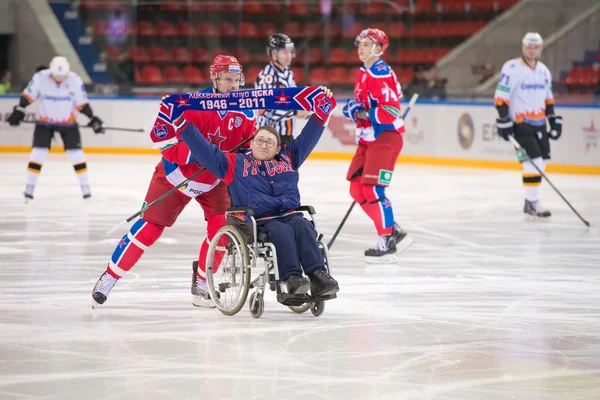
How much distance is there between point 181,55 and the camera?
15.7 m

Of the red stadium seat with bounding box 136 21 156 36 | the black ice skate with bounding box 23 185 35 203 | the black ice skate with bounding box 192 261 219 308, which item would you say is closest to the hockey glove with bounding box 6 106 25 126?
the black ice skate with bounding box 23 185 35 203

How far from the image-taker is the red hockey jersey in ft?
14.5

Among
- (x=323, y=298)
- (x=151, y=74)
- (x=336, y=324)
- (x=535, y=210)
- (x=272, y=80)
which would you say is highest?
(x=272, y=80)

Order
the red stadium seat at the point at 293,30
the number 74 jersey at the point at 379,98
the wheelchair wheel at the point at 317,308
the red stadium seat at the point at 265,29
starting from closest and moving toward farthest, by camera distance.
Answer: the wheelchair wheel at the point at 317,308 → the number 74 jersey at the point at 379,98 → the red stadium seat at the point at 293,30 → the red stadium seat at the point at 265,29

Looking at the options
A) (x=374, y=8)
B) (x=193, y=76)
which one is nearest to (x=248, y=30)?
(x=193, y=76)

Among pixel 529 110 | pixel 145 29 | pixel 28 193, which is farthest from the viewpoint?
pixel 145 29

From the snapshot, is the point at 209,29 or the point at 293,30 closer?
the point at 209,29

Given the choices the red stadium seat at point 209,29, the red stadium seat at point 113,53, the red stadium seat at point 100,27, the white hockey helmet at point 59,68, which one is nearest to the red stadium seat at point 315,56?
the red stadium seat at point 209,29

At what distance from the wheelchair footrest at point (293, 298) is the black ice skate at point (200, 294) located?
0.55m

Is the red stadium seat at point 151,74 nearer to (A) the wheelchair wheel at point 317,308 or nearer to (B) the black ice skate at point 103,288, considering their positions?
(B) the black ice skate at point 103,288

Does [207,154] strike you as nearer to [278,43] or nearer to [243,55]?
[278,43]

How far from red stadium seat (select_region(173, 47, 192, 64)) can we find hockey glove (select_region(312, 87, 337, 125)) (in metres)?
11.5

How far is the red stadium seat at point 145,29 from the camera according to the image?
1557 cm

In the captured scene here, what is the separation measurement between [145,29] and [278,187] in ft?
38.6
